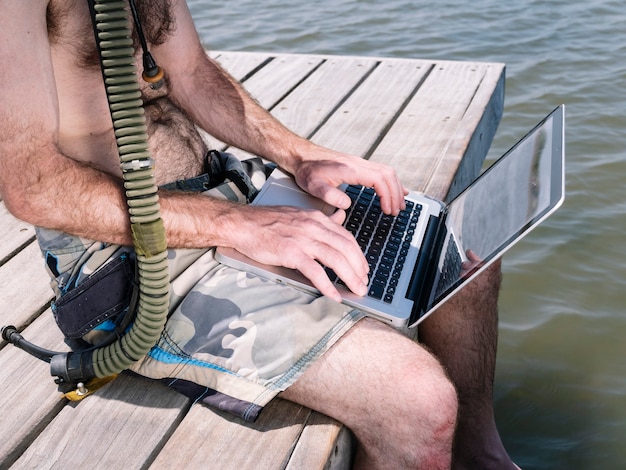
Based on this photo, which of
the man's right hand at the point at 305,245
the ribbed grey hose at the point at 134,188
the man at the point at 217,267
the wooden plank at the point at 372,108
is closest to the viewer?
the ribbed grey hose at the point at 134,188

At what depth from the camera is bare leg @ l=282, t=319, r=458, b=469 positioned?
57.3 inches

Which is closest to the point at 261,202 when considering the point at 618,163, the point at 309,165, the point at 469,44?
the point at 309,165

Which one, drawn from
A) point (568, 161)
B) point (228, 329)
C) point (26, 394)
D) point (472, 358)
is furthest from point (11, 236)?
point (568, 161)

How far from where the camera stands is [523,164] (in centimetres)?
171

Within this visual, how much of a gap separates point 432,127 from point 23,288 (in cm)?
169

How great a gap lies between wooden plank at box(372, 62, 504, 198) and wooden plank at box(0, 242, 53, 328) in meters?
1.20

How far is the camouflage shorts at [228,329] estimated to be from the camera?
1.46 metres

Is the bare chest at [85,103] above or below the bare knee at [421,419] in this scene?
above

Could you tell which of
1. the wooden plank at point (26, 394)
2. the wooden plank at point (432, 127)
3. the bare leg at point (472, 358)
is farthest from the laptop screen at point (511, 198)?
the wooden plank at point (26, 394)

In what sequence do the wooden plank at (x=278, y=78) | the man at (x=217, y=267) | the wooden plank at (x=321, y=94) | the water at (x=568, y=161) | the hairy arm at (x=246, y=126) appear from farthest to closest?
the wooden plank at (x=278, y=78) → the wooden plank at (x=321, y=94) → the water at (x=568, y=161) → the hairy arm at (x=246, y=126) → the man at (x=217, y=267)

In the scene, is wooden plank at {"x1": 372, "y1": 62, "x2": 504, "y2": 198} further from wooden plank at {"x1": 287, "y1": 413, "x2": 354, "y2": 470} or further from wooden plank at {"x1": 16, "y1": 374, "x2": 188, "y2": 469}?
wooden plank at {"x1": 16, "y1": 374, "x2": 188, "y2": 469}

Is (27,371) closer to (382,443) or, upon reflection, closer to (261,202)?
(261,202)

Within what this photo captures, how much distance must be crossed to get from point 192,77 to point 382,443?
1130 mm

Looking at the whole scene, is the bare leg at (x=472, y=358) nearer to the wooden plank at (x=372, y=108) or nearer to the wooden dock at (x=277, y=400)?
the wooden dock at (x=277, y=400)
